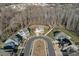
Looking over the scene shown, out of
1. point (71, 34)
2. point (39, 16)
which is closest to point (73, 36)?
point (71, 34)

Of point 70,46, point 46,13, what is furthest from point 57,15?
point 70,46

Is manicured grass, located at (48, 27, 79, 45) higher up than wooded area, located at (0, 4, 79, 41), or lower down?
lower down

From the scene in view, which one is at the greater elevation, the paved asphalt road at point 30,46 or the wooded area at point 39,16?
the wooded area at point 39,16

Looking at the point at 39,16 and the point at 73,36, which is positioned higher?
the point at 39,16

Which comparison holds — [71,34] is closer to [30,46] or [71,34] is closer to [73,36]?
[73,36]

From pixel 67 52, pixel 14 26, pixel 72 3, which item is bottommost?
pixel 67 52

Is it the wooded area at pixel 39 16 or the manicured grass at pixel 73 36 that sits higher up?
the wooded area at pixel 39 16

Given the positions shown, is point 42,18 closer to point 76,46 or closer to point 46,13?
point 46,13

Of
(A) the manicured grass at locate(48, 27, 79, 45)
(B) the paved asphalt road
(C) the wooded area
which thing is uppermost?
(C) the wooded area

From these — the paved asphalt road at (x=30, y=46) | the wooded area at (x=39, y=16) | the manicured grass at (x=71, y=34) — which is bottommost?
the paved asphalt road at (x=30, y=46)

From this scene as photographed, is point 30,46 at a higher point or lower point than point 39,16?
lower

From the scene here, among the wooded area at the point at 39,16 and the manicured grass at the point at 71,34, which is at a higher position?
the wooded area at the point at 39,16
